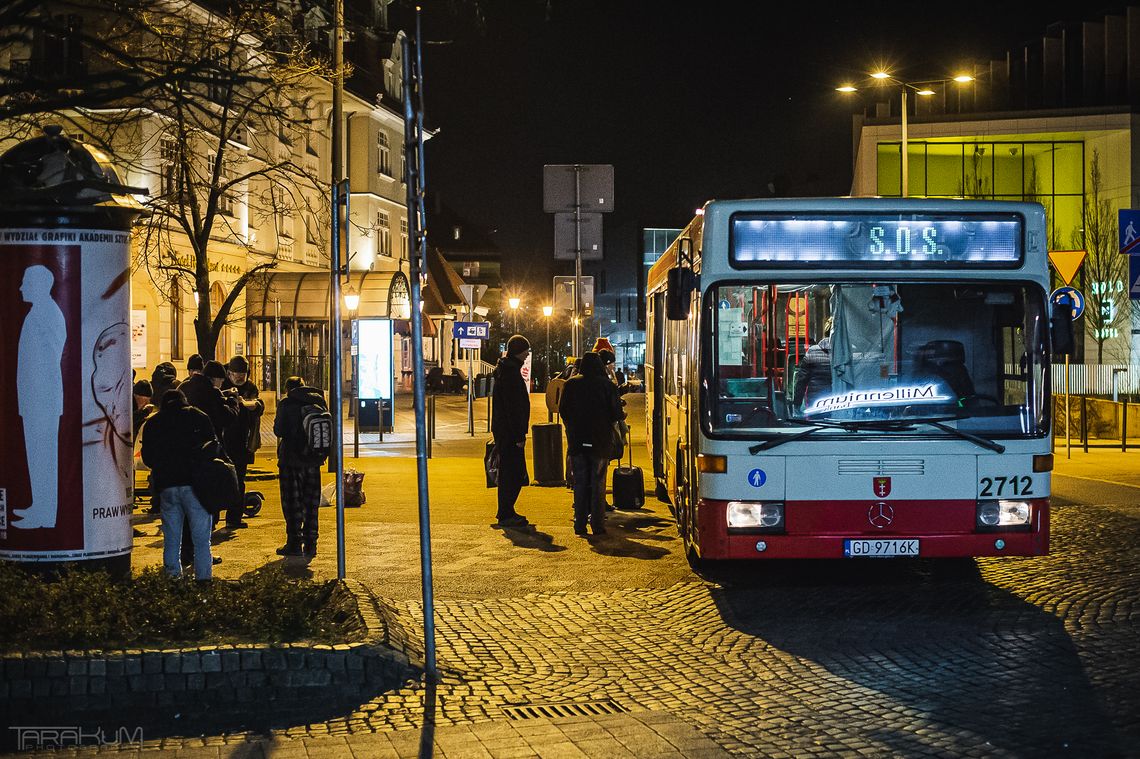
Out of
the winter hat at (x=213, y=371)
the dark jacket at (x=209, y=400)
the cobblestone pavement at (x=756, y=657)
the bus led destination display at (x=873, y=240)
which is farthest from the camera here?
the winter hat at (x=213, y=371)

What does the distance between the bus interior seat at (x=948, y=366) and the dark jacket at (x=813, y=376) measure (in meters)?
0.69

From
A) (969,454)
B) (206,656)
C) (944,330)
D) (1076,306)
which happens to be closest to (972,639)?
(969,454)

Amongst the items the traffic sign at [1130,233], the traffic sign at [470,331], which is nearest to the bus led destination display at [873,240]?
the traffic sign at [1130,233]

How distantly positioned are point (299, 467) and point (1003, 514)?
20.9 ft

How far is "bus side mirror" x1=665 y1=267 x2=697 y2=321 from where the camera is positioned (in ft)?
34.0

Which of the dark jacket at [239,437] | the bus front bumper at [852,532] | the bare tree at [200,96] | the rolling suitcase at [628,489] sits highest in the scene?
the bare tree at [200,96]

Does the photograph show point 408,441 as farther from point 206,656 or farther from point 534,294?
point 534,294

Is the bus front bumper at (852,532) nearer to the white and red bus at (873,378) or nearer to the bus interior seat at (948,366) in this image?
the white and red bus at (873,378)

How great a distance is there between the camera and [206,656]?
282 inches

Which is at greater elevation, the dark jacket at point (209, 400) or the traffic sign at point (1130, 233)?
the traffic sign at point (1130, 233)

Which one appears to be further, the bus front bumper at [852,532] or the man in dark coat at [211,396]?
the man in dark coat at [211,396]

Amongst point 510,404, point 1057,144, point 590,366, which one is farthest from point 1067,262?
point 1057,144

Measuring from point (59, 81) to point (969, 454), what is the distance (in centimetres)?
701

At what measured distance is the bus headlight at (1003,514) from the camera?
10172 millimetres
